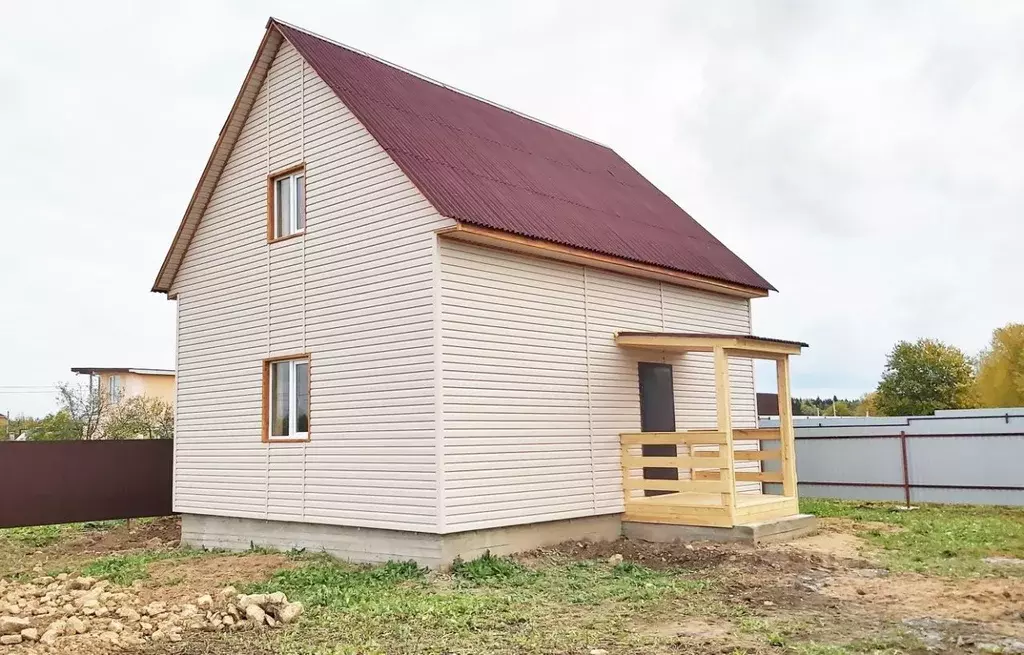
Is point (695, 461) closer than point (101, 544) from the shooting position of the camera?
Yes

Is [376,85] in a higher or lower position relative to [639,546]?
higher

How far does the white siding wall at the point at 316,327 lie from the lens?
11.6 metres

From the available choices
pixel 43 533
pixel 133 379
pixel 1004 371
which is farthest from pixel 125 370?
pixel 1004 371

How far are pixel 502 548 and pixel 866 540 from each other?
555 centimetres

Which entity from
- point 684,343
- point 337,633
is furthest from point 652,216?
point 337,633

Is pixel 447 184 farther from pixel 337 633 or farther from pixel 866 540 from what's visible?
pixel 866 540

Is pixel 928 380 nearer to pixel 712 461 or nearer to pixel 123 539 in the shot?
pixel 712 461

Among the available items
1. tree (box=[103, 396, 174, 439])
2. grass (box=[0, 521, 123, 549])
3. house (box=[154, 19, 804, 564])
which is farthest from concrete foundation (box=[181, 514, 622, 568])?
tree (box=[103, 396, 174, 439])

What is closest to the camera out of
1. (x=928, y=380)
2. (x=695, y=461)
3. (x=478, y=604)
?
(x=478, y=604)

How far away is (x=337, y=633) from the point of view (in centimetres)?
812

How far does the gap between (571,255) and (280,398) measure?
194 inches

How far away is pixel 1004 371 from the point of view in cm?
4822

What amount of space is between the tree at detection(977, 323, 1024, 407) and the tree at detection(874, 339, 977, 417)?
5.66 ft

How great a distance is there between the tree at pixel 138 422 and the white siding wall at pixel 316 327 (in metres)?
10.7
